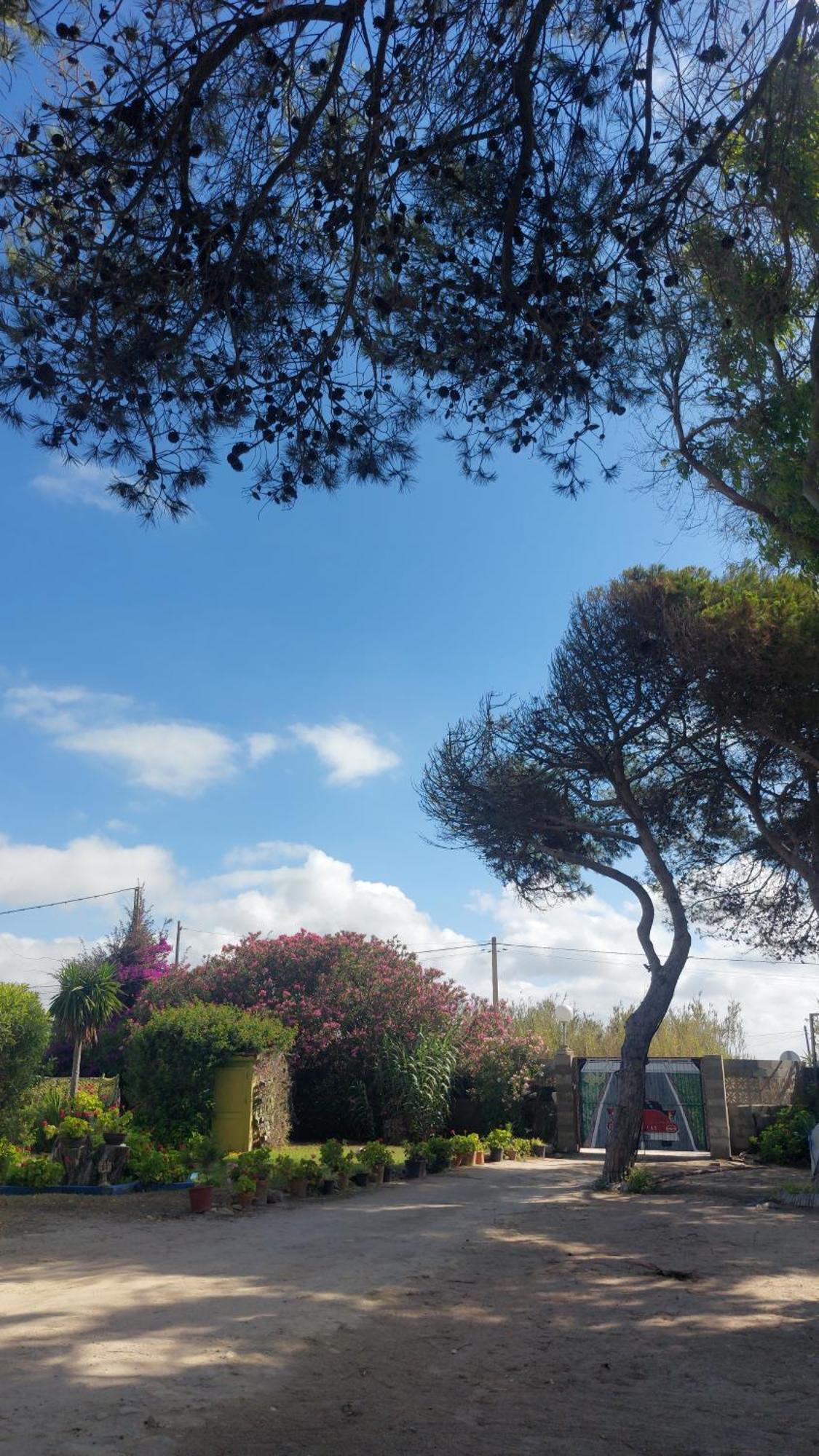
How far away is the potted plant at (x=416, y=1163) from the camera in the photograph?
1323 cm

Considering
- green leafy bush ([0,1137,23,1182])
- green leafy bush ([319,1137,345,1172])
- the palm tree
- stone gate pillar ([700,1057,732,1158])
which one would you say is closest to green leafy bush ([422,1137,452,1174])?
green leafy bush ([319,1137,345,1172])

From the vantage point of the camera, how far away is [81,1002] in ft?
65.6

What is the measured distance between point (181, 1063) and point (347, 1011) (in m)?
4.33

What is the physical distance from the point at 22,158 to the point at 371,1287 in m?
6.95

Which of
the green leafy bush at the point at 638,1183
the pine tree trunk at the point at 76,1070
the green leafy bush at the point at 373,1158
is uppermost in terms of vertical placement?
the pine tree trunk at the point at 76,1070

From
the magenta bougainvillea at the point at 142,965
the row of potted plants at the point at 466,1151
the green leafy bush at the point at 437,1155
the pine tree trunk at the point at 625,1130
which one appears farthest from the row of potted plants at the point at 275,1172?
→ the magenta bougainvillea at the point at 142,965

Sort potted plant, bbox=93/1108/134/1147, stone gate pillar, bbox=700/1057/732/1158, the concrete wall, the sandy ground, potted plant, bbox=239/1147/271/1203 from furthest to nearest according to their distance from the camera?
the concrete wall → stone gate pillar, bbox=700/1057/732/1158 → potted plant, bbox=93/1108/134/1147 → potted plant, bbox=239/1147/271/1203 → the sandy ground

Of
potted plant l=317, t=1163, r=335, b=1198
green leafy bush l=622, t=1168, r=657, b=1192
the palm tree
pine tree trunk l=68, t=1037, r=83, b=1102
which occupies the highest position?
the palm tree

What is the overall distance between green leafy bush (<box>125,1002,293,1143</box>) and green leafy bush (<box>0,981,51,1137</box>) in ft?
10.5

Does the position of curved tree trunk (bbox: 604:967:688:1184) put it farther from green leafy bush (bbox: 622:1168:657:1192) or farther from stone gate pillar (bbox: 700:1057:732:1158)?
stone gate pillar (bbox: 700:1057:732:1158)

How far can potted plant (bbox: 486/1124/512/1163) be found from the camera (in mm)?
15680

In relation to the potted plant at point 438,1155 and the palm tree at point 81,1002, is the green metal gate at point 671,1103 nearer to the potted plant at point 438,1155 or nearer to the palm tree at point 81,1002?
the potted plant at point 438,1155

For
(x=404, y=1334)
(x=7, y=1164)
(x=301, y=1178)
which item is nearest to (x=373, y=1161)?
(x=301, y=1178)

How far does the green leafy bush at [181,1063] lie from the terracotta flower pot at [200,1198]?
14.3 feet
